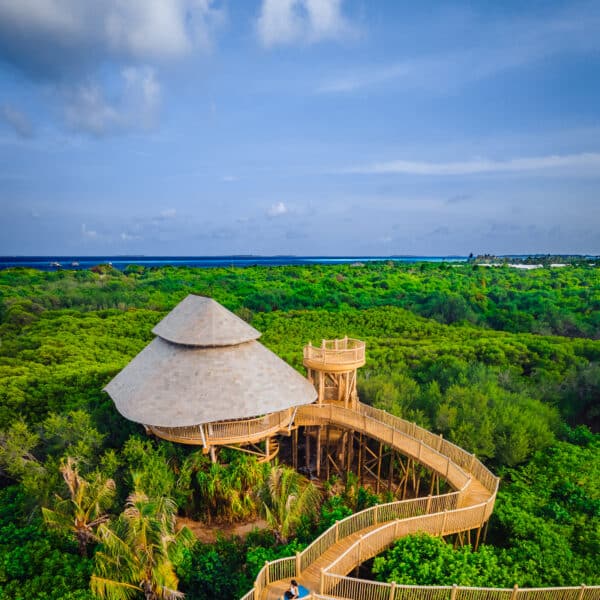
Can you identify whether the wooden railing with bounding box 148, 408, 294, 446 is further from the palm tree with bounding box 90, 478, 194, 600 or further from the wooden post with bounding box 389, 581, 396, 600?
the wooden post with bounding box 389, 581, 396, 600

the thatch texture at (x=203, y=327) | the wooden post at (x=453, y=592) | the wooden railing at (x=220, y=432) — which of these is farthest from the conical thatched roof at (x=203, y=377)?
the wooden post at (x=453, y=592)

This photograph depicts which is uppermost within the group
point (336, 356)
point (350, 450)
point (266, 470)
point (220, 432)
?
point (336, 356)

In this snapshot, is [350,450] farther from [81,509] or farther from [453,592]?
[81,509]

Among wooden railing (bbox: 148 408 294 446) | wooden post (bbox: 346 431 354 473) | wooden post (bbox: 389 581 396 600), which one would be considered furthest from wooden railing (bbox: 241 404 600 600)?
wooden railing (bbox: 148 408 294 446)

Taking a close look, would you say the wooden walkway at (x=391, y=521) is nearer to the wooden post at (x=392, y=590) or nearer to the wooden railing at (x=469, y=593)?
the wooden railing at (x=469, y=593)

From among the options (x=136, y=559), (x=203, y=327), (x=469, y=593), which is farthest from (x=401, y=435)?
(x=136, y=559)

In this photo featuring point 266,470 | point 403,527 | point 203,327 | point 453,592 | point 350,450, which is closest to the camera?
point 453,592

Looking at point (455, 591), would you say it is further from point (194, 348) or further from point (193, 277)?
point (193, 277)
